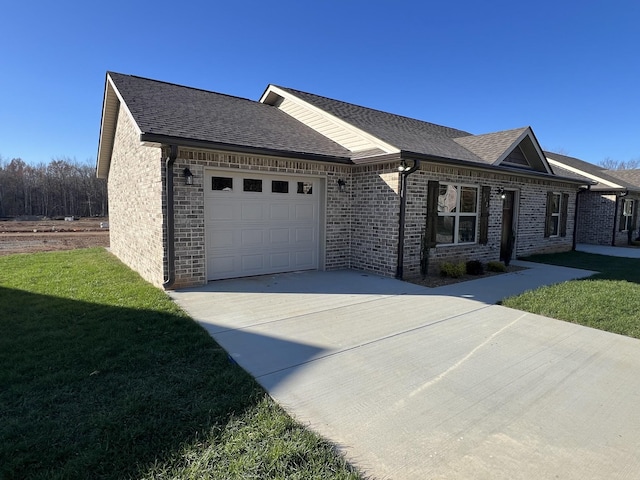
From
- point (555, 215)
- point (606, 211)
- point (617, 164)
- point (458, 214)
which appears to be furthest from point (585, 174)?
point (617, 164)

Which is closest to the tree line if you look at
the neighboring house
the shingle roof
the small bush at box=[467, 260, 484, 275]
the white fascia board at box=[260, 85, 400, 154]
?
the white fascia board at box=[260, 85, 400, 154]

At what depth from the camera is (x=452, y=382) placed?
3.39m

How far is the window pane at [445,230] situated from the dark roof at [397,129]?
5.20 ft

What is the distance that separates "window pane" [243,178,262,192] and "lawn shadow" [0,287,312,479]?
3.60m

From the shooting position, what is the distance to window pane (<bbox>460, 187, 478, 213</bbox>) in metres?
9.46

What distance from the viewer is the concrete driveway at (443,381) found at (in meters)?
2.38

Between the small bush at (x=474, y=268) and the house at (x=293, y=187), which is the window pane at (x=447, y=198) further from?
the small bush at (x=474, y=268)

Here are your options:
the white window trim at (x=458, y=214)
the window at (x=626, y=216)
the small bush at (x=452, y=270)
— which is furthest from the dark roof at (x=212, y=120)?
the window at (x=626, y=216)

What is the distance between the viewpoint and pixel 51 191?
40219 mm

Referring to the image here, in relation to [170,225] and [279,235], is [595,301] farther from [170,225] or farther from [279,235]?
[170,225]

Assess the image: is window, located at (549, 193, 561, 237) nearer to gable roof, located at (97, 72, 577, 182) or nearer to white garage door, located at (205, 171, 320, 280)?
gable roof, located at (97, 72, 577, 182)

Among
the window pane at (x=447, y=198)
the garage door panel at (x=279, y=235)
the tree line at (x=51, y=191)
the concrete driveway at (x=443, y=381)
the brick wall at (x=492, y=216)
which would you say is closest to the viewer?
the concrete driveway at (x=443, y=381)

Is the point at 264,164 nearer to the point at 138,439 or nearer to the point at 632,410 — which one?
the point at 138,439

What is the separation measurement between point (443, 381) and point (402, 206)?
5.06 metres
